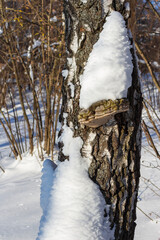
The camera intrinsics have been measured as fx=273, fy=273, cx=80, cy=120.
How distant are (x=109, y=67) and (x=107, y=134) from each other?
262mm

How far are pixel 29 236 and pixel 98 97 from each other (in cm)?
125

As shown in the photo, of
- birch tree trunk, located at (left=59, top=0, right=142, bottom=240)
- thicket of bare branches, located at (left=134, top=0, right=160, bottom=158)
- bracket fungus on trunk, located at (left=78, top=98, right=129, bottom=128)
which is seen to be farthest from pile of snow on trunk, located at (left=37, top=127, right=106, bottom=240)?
thicket of bare branches, located at (left=134, top=0, right=160, bottom=158)

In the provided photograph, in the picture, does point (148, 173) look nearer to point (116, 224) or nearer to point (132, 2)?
point (116, 224)

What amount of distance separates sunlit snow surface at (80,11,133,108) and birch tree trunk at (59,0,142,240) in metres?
0.07

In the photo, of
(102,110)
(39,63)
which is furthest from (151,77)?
(102,110)

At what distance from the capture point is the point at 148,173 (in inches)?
118

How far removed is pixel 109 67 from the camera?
0.97 m

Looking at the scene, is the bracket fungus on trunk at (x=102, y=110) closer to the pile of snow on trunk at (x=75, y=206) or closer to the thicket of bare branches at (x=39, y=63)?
the pile of snow on trunk at (x=75, y=206)

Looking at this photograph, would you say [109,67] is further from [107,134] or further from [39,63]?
[39,63]

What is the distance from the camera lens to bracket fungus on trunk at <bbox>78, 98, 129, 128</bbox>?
3.05ft

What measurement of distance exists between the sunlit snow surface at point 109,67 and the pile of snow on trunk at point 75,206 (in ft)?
0.80

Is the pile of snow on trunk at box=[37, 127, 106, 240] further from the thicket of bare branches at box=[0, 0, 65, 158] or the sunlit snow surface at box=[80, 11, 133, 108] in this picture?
the thicket of bare branches at box=[0, 0, 65, 158]

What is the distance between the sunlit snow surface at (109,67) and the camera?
0.97 m

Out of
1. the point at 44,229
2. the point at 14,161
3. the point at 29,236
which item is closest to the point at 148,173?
the point at 29,236
